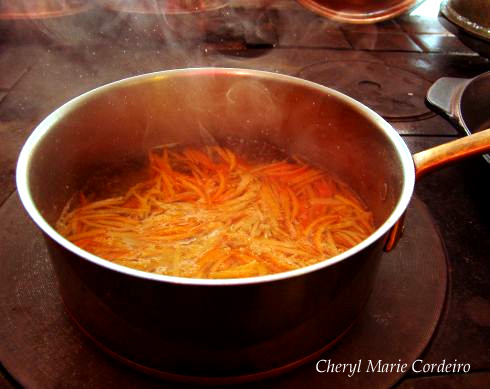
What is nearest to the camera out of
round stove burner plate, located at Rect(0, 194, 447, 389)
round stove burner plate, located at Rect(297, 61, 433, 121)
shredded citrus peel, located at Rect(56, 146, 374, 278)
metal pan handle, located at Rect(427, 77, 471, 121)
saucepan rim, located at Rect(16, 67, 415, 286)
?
saucepan rim, located at Rect(16, 67, 415, 286)

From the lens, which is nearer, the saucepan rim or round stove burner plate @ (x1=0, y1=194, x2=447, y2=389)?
the saucepan rim

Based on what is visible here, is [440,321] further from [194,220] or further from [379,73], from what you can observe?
[379,73]

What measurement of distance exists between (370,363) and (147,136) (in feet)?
3.31

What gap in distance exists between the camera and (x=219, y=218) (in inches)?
52.8

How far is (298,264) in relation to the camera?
1178 mm

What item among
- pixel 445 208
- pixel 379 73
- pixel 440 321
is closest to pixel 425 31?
pixel 379 73

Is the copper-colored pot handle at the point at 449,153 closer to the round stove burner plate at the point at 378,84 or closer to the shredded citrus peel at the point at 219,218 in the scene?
the shredded citrus peel at the point at 219,218

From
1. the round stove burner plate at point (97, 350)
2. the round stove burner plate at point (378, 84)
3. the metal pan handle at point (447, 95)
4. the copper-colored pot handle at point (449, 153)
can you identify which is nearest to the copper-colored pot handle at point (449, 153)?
the copper-colored pot handle at point (449, 153)

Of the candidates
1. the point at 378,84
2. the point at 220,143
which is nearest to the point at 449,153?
the point at 220,143

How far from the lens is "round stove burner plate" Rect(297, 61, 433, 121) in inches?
71.3

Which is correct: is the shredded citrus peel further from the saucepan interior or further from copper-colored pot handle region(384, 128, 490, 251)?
copper-colored pot handle region(384, 128, 490, 251)

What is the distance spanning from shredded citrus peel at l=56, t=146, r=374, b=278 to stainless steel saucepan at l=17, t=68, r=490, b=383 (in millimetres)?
75

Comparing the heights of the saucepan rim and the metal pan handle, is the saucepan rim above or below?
above

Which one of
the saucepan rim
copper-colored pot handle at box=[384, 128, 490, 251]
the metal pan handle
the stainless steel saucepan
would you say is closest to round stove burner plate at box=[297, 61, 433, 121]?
the metal pan handle
